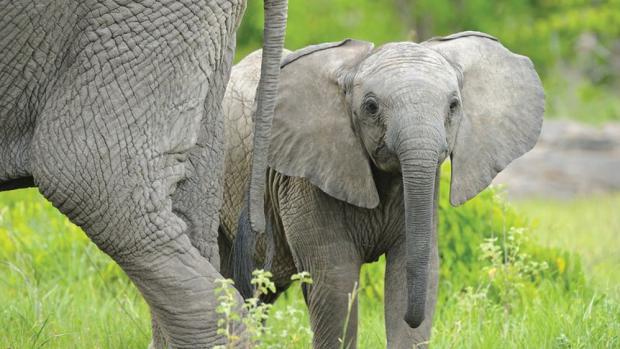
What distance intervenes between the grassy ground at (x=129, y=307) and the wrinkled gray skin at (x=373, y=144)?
0.22 m

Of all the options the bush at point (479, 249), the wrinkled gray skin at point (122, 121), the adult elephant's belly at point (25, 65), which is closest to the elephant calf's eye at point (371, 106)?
the wrinkled gray skin at point (122, 121)

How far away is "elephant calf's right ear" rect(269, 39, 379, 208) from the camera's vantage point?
420 cm

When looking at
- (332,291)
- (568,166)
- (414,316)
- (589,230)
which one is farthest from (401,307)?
(568,166)

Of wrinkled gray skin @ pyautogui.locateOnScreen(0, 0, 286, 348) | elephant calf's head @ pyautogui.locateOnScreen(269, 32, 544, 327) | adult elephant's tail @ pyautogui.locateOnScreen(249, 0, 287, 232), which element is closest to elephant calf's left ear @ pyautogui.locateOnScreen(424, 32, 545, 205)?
elephant calf's head @ pyautogui.locateOnScreen(269, 32, 544, 327)

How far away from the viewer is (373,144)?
4.10m

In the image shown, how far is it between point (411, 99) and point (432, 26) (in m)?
15.8

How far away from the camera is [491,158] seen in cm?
430

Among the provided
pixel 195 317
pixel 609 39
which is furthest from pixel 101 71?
pixel 609 39

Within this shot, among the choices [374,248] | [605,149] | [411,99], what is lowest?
[605,149]

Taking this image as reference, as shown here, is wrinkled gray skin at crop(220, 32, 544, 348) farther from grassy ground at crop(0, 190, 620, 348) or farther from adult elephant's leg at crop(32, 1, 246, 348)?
adult elephant's leg at crop(32, 1, 246, 348)

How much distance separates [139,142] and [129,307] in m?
1.97

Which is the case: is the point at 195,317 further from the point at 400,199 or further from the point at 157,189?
the point at 400,199

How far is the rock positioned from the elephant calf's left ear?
29.5ft

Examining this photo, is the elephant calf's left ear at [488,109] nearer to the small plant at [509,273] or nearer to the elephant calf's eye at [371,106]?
the elephant calf's eye at [371,106]
